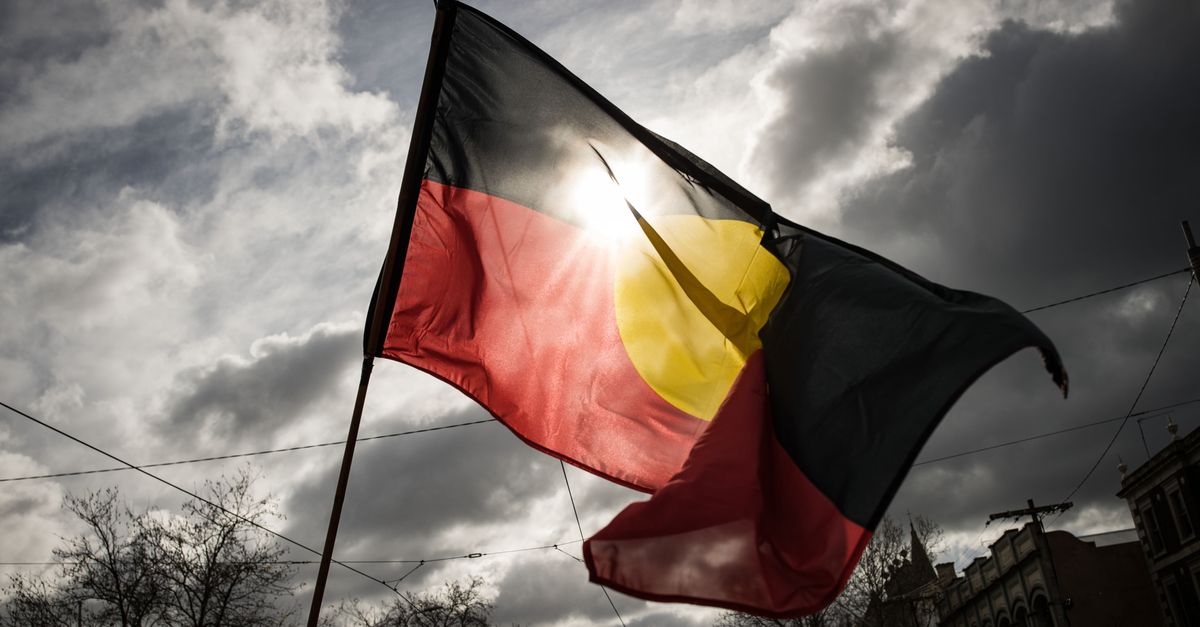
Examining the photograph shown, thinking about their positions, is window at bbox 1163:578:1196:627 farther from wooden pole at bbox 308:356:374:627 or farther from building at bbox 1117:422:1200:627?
wooden pole at bbox 308:356:374:627

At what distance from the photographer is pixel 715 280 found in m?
5.73

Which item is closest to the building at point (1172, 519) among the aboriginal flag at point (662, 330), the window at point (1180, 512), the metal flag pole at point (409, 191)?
the window at point (1180, 512)

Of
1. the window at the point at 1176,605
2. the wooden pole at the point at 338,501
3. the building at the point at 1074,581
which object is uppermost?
the building at the point at 1074,581

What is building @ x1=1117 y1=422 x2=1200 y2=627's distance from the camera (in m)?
35.1

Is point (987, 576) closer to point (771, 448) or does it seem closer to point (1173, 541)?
point (1173, 541)

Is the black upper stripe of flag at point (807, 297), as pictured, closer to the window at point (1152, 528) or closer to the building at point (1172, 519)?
the building at point (1172, 519)

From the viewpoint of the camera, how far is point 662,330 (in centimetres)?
586

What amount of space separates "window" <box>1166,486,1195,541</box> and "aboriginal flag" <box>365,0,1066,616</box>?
37.3 metres

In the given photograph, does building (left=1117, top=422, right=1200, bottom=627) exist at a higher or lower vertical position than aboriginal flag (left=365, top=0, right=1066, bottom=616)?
higher

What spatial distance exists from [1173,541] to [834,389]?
40192 millimetres

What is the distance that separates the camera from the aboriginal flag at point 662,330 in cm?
426

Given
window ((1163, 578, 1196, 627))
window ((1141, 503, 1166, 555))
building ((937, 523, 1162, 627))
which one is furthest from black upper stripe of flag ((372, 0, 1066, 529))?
building ((937, 523, 1162, 627))

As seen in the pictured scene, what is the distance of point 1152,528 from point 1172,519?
209 cm

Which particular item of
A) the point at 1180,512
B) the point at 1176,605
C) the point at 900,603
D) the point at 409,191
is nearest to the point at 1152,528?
the point at 1176,605
